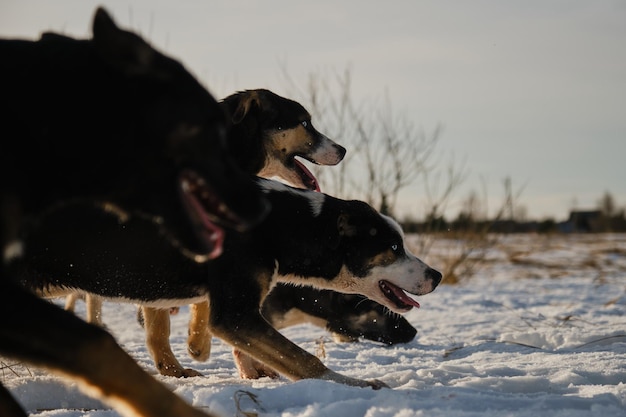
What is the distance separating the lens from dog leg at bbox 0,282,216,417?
8.02 ft

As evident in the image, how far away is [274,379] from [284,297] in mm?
1772

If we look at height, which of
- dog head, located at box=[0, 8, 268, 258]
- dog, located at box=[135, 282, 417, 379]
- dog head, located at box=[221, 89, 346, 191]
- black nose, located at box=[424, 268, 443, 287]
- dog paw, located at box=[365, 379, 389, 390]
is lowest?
dog, located at box=[135, 282, 417, 379]

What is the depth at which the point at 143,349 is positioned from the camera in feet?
20.9

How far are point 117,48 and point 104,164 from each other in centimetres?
38

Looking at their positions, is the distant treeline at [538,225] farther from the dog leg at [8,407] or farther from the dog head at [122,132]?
the dog leg at [8,407]

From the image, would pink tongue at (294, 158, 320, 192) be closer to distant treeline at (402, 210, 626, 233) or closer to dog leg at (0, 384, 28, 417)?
dog leg at (0, 384, 28, 417)

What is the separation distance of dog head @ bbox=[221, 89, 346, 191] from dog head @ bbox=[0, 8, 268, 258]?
285cm

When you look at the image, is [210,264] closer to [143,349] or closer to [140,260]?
[140,260]

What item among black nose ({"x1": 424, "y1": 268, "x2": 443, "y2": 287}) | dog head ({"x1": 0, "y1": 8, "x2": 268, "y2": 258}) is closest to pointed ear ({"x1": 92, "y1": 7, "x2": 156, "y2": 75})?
dog head ({"x1": 0, "y1": 8, "x2": 268, "y2": 258})

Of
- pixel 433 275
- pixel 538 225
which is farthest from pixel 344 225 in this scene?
pixel 538 225

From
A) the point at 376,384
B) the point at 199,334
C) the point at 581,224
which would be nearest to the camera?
the point at 376,384

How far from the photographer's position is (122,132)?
2678mm

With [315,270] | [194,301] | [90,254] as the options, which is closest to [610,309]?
[315,270]

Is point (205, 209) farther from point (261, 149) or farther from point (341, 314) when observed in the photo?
point (341, 314)
